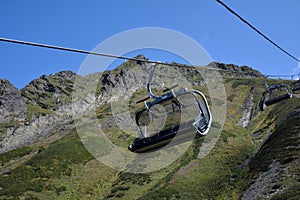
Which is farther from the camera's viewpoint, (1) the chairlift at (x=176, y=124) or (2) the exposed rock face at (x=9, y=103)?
(2) the exposed rock face at (x=9, y=103)

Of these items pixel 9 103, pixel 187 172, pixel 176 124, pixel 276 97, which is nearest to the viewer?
pixel 176 124

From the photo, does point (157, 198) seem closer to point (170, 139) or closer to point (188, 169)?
point (188, 169)

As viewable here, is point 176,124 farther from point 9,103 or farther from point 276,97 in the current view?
point 9,103

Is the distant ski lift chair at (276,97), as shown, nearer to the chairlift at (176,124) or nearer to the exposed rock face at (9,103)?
the chairlift at (176,124)

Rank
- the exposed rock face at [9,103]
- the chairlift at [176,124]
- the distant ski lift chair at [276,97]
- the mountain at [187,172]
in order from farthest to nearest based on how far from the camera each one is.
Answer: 1. the exposed rock face at [9,103]
2. the mountain at [187,172]
3. the distant ski lift chair at [276,97]
4. the chairlift at [176,124]

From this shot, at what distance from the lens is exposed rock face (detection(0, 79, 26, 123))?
181 m

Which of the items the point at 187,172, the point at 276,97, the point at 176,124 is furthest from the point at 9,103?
the point at 176,124

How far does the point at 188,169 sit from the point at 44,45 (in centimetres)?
4212

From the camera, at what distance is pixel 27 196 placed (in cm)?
4506

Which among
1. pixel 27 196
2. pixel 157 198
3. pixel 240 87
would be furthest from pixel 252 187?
pixel 240 87

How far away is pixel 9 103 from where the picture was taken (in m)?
187

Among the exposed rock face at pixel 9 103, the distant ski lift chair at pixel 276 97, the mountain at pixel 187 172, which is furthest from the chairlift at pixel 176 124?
the exposed rock face at pixel 9 103

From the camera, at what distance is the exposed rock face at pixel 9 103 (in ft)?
593

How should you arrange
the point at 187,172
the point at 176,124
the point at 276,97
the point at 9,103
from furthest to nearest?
the point at 9,103 < the point at 187,172 < the point at 276,97 < the point at 176,124
